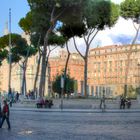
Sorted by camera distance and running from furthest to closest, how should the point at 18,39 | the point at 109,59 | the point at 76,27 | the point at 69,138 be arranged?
the point at 109,59 → the point at 18,39 → the point at 76,27 → the point at 69,138

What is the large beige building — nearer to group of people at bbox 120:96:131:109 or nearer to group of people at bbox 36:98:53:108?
group of people at bbox 120:96:131:109

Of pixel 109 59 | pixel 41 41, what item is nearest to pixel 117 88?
pixel 109 59

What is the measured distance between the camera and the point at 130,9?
175ft

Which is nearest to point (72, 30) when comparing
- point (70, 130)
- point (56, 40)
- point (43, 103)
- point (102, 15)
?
point (102, 15)

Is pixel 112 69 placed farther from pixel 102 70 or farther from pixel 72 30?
pixel 72 30

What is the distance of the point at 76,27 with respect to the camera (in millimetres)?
54125

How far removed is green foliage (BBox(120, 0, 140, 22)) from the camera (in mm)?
52856

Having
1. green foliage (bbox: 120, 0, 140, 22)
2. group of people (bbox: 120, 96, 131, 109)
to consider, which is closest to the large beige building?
green foliage (bbox: 120, 0, 140, 22)

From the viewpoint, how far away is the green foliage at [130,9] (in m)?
52.9

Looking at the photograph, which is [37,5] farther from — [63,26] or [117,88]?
[117,88]

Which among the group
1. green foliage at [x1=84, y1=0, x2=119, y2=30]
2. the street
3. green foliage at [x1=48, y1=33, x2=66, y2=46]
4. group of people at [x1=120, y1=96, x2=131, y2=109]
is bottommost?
the street

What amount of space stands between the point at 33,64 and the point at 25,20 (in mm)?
48736

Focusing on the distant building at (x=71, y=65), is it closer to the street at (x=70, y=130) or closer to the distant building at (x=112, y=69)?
the distant building at (x=112, y=69)

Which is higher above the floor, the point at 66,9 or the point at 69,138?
the point at 66,9
